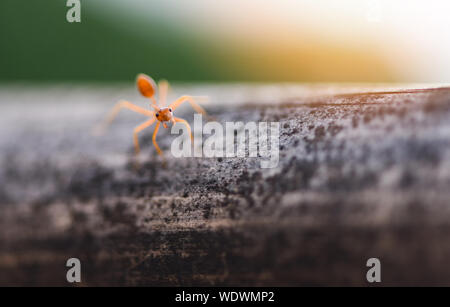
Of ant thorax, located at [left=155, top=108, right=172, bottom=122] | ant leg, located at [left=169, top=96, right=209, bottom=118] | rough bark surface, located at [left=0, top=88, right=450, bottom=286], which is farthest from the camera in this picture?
ant thorax, located at [left=155, top=108, right=172, bottom=122]

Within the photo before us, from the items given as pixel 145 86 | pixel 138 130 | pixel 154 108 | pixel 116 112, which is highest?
pixel 145 86

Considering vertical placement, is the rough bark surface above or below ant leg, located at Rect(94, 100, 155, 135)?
below

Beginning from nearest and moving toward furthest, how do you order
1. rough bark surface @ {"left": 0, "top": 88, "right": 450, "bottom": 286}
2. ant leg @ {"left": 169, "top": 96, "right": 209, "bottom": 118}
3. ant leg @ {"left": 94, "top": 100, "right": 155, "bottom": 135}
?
rough bark surface @ {"left": 0, "top": 88, "right": 450, "bottom": 286}, ant leg @ {"left": 94, "top": 100, "right": 155, "bottom": 135}, ant leg @ {"left": 169, "top": 96, "right": 209, "bottom": 118}

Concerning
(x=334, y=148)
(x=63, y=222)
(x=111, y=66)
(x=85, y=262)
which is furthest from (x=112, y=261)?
(x=111, y=66)

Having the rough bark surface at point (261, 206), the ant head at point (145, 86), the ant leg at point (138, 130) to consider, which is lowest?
the rough bark surface at point (261, 206)

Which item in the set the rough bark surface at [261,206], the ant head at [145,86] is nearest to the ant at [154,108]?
the ant head at [145,86]

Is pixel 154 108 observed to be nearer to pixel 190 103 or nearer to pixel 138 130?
pixel 190 103

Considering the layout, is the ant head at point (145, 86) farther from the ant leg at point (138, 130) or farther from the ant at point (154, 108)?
the ant leg at point (138, 130)

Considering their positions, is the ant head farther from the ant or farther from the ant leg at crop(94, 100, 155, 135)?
the ant leg at crop(94, 100, 155, 135)

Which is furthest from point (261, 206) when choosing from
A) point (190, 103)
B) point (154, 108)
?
point (154, 108)

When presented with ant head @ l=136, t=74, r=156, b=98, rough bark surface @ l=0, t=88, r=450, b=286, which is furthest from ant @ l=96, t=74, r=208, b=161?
rough bark surface @ l=0, t=88, r=450, b=286
